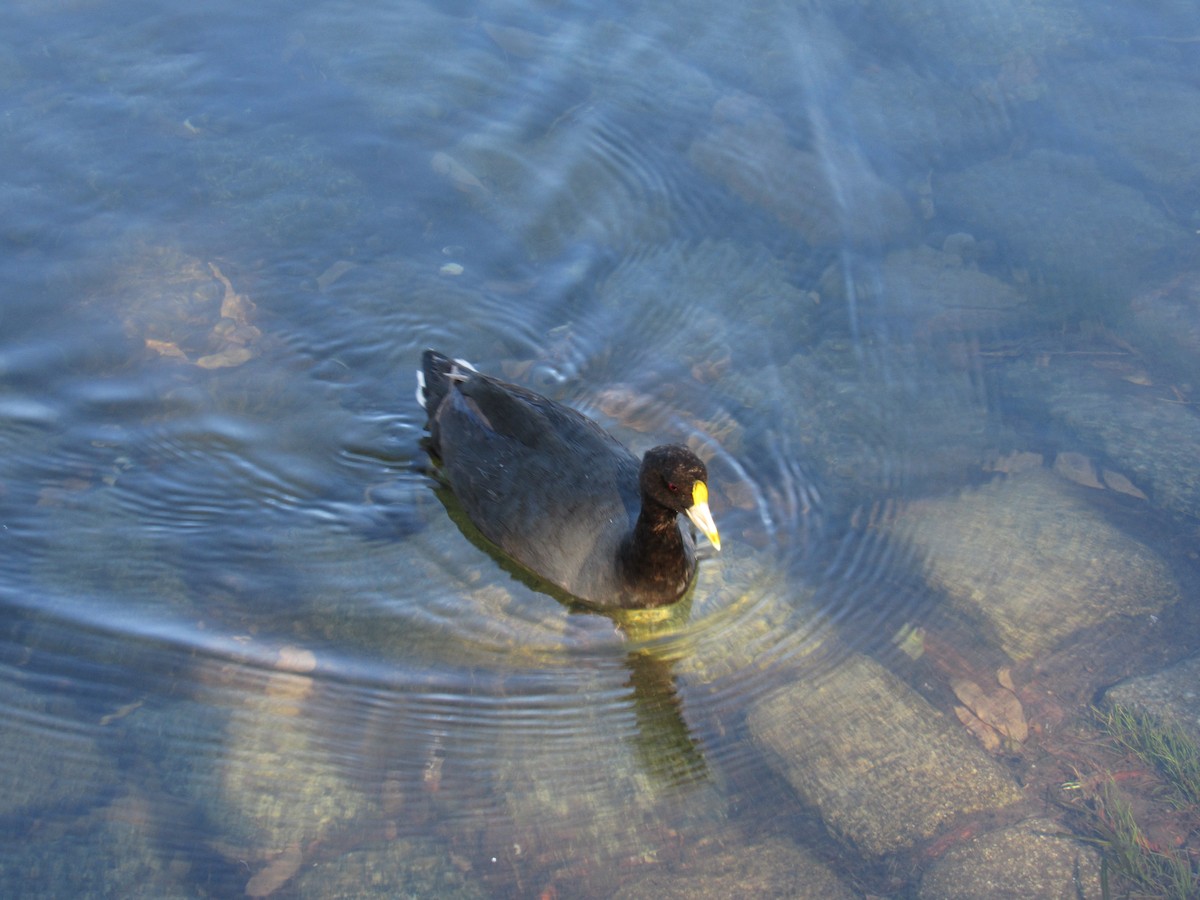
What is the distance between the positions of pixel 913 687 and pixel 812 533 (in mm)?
900

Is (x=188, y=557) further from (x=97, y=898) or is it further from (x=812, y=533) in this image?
(x=812, y=533)

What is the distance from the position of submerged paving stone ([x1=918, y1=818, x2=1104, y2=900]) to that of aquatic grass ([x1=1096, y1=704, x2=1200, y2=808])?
50 centimetres

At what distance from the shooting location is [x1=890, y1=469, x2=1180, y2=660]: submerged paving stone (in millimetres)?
4941

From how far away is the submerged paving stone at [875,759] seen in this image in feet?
13.6

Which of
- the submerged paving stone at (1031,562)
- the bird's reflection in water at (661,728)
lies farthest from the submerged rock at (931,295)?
the bird's reflection in water at (661,728)

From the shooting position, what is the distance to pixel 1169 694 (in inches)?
179

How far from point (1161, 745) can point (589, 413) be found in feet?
9.73

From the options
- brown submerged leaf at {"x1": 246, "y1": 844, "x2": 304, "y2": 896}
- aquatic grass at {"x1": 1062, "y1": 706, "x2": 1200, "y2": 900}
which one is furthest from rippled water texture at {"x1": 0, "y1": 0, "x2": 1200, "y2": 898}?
aquatic grass at {"x1": 1062, "y1": 706, "x2": 1200, "y2": 900}

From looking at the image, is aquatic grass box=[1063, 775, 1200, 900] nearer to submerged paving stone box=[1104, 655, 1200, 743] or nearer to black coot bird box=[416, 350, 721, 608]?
submerged paving stone box=[1104, 655, 1200, 743]

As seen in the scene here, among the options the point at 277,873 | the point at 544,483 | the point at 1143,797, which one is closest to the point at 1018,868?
the point at 1143,797

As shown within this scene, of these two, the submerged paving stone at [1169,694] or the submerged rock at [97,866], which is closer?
the submerged rock at [97,866]

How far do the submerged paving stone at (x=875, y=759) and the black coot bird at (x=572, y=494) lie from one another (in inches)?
30.7

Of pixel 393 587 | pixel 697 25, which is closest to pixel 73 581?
pixel 393 587

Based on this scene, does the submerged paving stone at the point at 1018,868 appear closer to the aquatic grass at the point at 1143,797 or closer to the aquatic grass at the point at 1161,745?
the aquatic grass at the point at 1143,797
